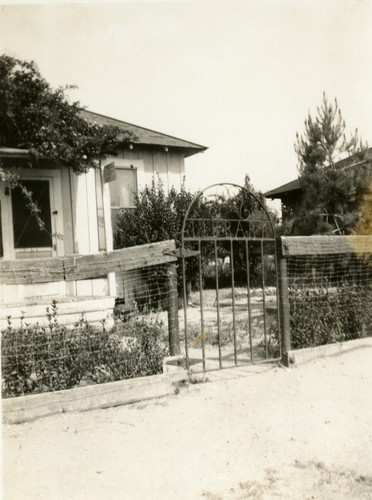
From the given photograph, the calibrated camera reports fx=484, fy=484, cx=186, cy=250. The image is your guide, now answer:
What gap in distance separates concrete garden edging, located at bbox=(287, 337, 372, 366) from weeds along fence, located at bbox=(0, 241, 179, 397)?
5.34 feet

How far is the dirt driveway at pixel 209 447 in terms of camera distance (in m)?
3.19

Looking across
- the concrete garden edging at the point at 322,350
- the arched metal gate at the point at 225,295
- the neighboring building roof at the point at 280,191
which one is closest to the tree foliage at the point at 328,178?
the arched metal gate at the point at 225,295

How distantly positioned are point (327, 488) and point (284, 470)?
0.34m

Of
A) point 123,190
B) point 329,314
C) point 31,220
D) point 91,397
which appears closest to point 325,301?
point 329,314

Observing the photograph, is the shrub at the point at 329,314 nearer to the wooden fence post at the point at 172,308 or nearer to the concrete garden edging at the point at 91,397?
the wooden fence post at the point at 172,308

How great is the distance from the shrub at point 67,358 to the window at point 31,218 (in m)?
4.36

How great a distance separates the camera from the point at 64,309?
7477 millimetres

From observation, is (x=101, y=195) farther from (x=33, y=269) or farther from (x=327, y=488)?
(x=327, y=488)

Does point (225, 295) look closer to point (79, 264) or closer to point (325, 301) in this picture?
point (325, 301)

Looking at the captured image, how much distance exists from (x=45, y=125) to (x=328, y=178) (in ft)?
20.3

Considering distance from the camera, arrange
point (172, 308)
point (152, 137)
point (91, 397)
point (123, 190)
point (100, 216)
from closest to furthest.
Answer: point (91, 397)
point (172, 308)
point (100, 216)
point (123, 190)
point (152, 137)

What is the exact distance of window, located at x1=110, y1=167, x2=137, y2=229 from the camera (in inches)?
469

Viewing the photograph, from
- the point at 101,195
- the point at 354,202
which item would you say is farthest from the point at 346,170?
the point at 101,195

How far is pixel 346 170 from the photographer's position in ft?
34.6
